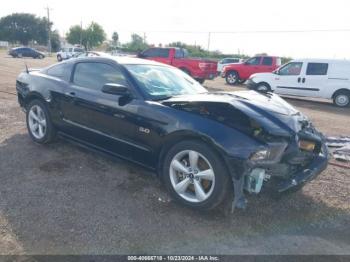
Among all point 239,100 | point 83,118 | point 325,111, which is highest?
point 239,100

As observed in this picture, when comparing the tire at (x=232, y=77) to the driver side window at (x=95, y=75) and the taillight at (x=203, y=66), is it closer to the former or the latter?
the taillight at (x=203, y=66)

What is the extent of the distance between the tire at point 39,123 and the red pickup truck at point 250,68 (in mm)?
15122

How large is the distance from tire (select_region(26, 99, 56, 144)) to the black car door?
449mm

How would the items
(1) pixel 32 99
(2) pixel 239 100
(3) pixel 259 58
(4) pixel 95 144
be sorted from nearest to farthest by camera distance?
1. (2) pixel 239 100
2. (4) pixel 95 144
3. (1) pixel 32 99
4. (3) pixel 259 58

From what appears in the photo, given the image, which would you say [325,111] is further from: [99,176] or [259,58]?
[99,176]

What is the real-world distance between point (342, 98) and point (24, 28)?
276 feet

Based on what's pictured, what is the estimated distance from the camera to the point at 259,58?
18.4 metres

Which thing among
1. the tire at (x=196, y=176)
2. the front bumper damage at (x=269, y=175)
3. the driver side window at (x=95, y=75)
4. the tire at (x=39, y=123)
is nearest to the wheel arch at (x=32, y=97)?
the tire at (x=39, y=123)

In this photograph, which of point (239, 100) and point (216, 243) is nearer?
point (216, 243)

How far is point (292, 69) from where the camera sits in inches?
532

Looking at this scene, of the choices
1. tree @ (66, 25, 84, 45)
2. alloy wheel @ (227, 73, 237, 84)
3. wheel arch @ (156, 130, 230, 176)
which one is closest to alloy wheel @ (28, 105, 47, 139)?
wheel arch @ (156, 130, 230, 176)

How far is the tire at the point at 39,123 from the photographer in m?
5.09

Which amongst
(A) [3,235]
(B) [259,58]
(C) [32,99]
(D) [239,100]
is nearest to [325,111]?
(B) [259,58]

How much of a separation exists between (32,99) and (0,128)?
138 cm
